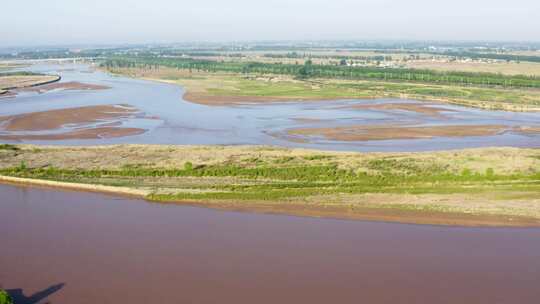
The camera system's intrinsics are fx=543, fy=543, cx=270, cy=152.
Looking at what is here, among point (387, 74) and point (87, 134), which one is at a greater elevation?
point (387, 74)

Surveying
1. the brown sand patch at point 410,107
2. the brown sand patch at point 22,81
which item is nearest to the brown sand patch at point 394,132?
the brown sand patch at point 410,107

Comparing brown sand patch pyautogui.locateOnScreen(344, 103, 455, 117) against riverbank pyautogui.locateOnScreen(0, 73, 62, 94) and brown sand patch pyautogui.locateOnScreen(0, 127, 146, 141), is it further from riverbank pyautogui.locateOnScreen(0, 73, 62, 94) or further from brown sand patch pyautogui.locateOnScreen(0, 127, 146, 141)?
riverbank pyautogui.locateOnScreen(0, 73, 62, 94)

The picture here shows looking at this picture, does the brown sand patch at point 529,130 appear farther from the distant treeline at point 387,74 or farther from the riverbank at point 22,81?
the riverbank at point 22,81

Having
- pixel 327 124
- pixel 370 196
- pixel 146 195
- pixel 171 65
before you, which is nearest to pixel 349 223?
pixel 370 196

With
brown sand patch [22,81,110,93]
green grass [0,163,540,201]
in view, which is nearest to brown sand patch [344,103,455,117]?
green grass [0,163,540,201]

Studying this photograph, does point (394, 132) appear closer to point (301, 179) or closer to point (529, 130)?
point (529, 130)

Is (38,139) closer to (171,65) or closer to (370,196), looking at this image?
(370,196)

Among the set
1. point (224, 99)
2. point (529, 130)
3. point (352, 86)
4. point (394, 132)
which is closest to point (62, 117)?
point (224, 99)
